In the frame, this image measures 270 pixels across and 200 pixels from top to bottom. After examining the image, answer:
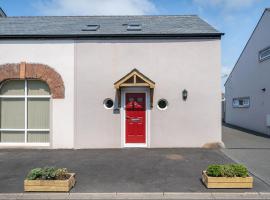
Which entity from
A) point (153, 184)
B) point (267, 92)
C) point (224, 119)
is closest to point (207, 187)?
point (153, 184)

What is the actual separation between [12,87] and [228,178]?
957cm

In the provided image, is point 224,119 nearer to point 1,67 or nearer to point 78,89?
point 78,89

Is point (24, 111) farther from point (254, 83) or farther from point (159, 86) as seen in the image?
point (254, 83)

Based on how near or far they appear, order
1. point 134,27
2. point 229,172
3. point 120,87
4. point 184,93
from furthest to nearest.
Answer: point 134,27
point 184,93
point 120,87
point 229,172

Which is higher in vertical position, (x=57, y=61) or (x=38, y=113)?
(x=57, y=61)

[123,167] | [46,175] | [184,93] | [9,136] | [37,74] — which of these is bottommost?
[123,167]

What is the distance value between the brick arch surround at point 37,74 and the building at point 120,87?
0.13ft

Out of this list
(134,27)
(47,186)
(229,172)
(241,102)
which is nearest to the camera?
(47,186)

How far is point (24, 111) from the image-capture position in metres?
12.2

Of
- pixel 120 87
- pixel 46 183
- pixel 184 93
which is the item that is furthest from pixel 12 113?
pixel 184 93

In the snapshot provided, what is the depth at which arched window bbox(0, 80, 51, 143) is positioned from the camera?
12.2 meters

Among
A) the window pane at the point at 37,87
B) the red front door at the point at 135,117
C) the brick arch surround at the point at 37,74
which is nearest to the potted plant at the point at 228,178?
the red front door at the point at 135,117

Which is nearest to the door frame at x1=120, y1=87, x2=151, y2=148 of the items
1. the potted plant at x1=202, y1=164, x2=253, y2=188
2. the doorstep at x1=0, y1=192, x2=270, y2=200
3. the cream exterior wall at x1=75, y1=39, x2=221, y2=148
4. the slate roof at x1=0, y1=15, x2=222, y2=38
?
the cream exterior wall at x1=75, y1=39, x2=221, y2=148

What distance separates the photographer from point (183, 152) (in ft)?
36.1
